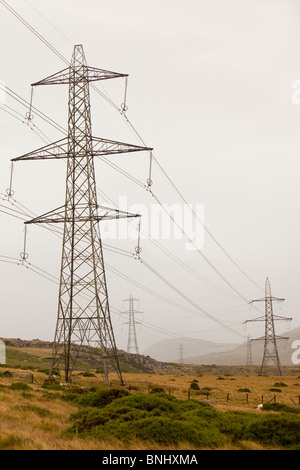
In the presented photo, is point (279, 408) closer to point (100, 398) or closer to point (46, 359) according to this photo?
point (100, 398)

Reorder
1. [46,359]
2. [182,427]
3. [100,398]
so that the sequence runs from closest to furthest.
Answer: [182,427]
[100,398]
[46,359]

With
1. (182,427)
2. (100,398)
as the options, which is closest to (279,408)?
(100,398)

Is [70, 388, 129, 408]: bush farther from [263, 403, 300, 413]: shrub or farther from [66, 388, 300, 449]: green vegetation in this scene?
[263, 403, 300, 413]: shrub

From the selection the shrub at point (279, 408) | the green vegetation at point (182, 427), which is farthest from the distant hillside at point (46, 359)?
the green vegetation at point (182, 427)

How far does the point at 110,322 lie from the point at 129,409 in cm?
1401

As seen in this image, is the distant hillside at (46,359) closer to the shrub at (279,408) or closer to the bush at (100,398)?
the shrub at (279,408)

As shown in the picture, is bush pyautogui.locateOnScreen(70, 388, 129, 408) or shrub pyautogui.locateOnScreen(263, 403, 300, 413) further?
shrub pyautogui.locateOnScreen(263, 403, 300, 413)

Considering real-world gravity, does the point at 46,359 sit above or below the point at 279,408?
below

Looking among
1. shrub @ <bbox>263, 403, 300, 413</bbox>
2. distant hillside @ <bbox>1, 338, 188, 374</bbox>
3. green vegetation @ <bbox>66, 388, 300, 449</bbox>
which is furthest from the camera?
distant hillside @ <bbox>1, 338, 188, 374</bbox>

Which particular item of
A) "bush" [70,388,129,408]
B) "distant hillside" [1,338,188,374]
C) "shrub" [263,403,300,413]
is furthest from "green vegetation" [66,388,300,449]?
"distant hillside" [1,338,188,374]

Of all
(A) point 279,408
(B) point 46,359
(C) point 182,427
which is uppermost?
(C) point 182,427
